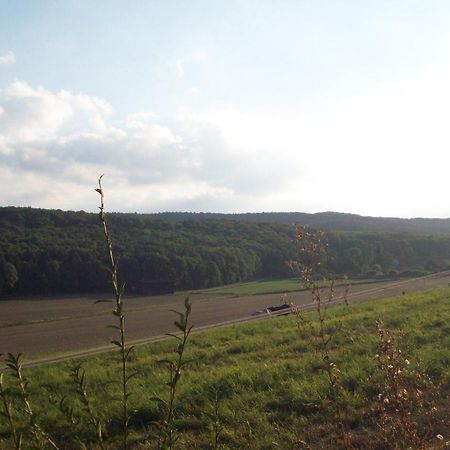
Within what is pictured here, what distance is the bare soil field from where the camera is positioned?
1084 inches

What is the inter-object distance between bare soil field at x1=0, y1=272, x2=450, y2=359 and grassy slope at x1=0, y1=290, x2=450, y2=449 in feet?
17.9

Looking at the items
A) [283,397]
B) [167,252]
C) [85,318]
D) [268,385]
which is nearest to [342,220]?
[167,252]

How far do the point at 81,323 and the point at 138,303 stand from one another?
17239 mm

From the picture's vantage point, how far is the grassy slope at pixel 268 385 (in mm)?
6589

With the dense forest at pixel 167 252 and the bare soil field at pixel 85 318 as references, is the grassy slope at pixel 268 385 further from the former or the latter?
the dense forest at pixel 167 252

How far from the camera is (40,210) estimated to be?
96.8m

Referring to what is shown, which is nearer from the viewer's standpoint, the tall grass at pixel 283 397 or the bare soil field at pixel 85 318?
the tall grass at pixel 283 397

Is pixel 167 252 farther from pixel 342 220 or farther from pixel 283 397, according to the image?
pixel 342 220

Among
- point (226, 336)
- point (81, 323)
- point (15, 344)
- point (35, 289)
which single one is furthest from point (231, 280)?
point (226, 336)

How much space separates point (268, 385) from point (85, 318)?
38.6 metres

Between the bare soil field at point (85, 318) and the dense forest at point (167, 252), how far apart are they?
5.25 meters

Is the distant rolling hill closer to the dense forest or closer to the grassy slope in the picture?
the dense forest

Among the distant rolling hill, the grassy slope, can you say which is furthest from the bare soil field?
the distant rolling hill

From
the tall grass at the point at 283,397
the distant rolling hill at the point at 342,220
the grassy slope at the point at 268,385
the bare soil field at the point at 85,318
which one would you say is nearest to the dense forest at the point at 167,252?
the bare soil field at the point at 85,318
